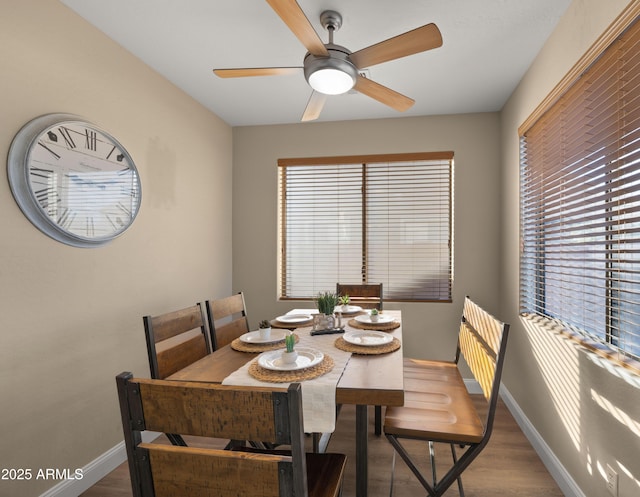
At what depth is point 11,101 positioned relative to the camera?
1.63 metres

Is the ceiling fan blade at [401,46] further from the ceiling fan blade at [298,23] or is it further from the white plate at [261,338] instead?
the white plate at [261,338]

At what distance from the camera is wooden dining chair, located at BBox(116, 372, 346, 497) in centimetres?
82

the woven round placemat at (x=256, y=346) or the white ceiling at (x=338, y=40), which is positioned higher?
the white ceiling at (x=338, y=40)

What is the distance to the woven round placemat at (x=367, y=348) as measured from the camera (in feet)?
5.56

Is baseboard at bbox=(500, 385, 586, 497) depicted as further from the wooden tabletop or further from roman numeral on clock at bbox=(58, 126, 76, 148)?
roman numeral on clock at bbox=(58, 126, 76, 148)

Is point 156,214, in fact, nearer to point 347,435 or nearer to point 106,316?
point 106,316

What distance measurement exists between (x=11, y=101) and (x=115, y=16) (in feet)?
2.37

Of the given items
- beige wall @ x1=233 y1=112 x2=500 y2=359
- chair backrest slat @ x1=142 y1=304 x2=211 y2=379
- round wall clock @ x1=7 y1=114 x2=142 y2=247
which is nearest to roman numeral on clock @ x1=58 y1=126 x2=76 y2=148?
round wall clock @ x1=7 y1=114 x2=142 y2=247

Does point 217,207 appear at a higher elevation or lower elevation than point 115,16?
lower

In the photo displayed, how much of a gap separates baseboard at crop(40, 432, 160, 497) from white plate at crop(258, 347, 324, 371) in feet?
4.16

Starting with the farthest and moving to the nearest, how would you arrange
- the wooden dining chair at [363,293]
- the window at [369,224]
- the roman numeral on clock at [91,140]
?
the window at [369,224] < the wooden dining chair at [363,293] < the roman numeral on clock at [91,140]

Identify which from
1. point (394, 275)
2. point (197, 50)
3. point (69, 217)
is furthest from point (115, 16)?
point (394, 275)

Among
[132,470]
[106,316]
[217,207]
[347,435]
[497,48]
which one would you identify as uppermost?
[497,48]

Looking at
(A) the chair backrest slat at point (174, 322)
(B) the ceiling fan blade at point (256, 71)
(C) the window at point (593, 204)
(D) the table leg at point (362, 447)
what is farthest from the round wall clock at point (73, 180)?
(C) the window at point (593, 204)
